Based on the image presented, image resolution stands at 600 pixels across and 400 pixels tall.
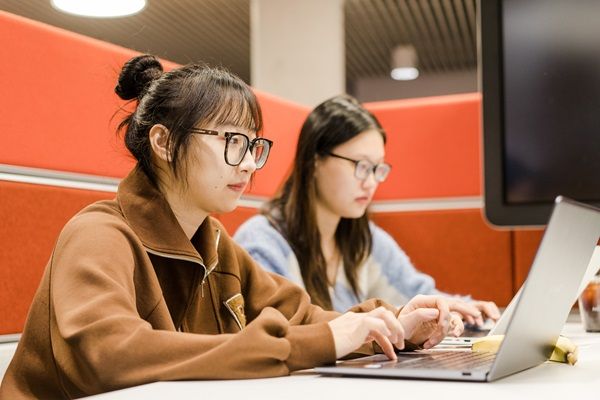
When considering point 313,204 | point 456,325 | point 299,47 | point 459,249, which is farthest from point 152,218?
point 299,47

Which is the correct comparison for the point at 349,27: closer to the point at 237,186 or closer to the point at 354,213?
the point at 354,213

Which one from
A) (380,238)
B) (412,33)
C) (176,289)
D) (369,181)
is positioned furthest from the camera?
(412,33)

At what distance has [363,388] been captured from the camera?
2.37 feet

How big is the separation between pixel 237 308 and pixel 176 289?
134 millimetres

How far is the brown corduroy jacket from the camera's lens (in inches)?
31.9

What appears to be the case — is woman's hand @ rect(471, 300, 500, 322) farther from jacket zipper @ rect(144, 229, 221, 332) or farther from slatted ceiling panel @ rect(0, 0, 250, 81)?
slatted ceiling panel @ rect(0, 0, 250, 81)

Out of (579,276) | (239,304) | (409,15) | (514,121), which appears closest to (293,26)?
(514,121)

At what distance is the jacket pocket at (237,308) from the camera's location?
48.4 inches

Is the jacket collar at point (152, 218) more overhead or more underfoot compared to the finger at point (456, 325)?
more overhead

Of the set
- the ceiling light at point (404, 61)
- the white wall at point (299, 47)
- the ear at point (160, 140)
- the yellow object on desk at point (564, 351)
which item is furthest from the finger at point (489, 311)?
the ceiling light at point (404, 61)

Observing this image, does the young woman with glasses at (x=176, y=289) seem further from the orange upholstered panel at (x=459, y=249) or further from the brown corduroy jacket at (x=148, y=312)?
the orange upholstered panel at (x=459, y=249)

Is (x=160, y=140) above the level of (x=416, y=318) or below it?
above

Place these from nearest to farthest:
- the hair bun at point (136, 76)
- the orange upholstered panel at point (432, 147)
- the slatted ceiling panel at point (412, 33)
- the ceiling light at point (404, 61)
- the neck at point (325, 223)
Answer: the hair bun at point (136, 76) < the neck at point (325, 223) < the orange upholstered panel at point (432, 147) < the slatted ceiling panel at point (412, 33) < the ceiling light at point (404, 61)

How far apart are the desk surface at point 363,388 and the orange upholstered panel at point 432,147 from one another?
1.35 metres
